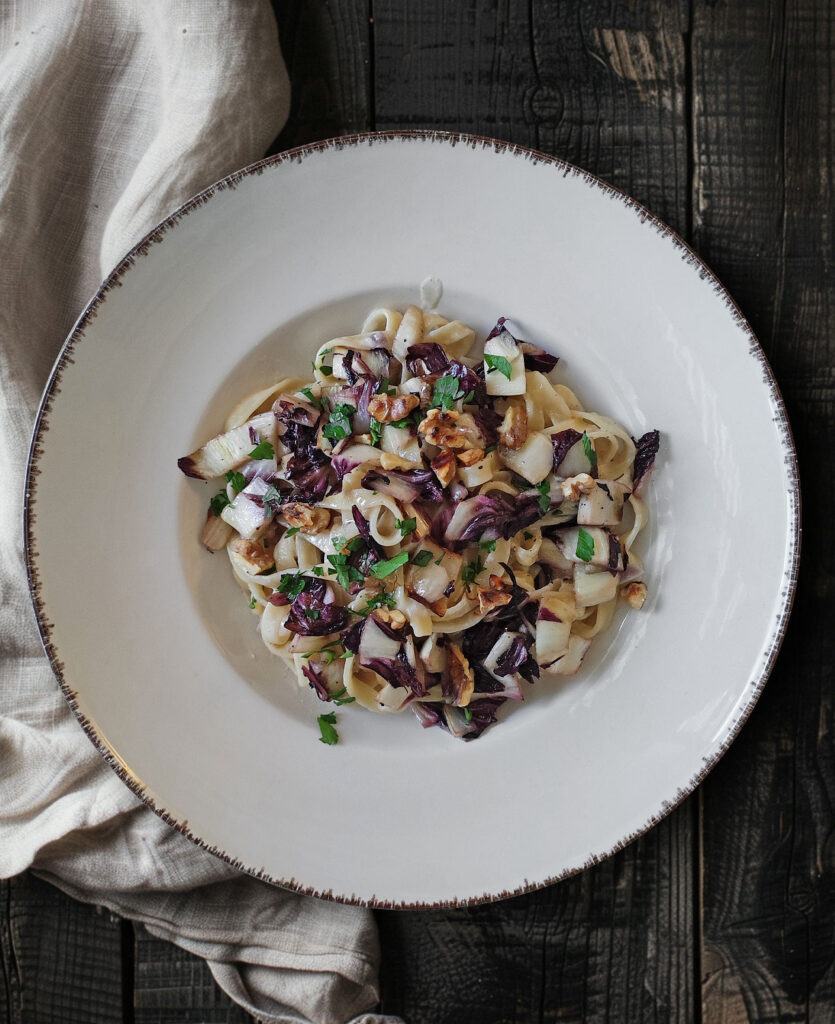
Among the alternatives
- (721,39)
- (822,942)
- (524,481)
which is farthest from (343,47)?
(822,942)

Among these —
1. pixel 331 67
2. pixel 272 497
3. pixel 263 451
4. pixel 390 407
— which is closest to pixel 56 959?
pixel 272 497

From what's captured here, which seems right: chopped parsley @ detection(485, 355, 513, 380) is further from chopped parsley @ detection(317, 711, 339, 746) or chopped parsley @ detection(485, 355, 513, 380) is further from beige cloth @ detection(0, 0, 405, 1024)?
chopped parsley @ detection(317, 711, 339, 746)

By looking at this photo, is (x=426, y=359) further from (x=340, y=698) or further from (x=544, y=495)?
(x=340, y=698)

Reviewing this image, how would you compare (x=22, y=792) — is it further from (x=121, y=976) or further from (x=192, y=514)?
(x=192, y=514)

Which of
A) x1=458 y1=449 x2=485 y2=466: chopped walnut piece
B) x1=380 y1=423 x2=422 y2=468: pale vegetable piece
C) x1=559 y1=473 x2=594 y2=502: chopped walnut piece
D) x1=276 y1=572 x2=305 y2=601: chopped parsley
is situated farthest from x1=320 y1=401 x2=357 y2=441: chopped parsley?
x1=559 y1=473 x2=594 y2=502: chopped walnut piece

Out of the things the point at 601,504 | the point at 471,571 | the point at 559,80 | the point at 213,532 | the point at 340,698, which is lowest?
the point at 340,698
